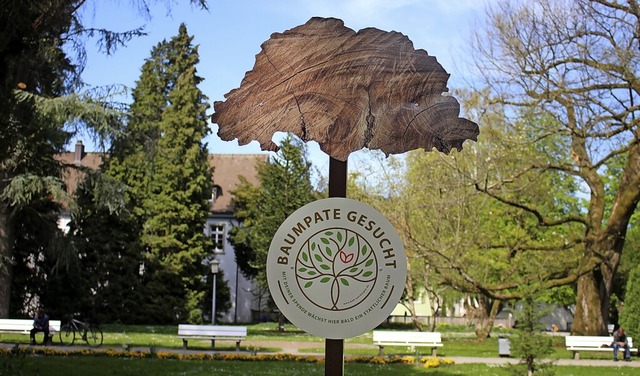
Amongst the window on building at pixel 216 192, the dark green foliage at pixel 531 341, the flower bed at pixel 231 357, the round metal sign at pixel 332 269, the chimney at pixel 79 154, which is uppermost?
the chimney at pixel 79 154

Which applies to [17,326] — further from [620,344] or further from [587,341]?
[620,344]

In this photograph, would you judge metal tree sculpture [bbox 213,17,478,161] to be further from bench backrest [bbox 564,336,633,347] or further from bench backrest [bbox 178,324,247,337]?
bench backrest [bbox 564,336,633,347]

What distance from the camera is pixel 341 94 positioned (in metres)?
6.36

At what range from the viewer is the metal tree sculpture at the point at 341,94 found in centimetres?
632

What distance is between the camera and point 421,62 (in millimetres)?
6387

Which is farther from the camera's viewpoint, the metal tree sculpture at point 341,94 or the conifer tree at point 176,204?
the conifer tree at point 176,204

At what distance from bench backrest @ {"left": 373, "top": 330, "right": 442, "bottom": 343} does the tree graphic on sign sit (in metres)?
14.3

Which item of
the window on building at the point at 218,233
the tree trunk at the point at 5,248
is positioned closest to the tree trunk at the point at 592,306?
the tree trunk at the point at 5,248

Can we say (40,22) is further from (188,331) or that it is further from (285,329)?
(285,329)

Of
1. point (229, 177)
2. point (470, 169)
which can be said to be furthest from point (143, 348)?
point (229, 177)

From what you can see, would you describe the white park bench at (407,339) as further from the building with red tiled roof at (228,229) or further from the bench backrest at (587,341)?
the building with red tiled roof at (228,229)

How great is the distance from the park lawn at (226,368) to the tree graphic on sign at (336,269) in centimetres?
860

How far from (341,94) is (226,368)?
10.5 metres

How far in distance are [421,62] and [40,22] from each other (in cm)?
639
